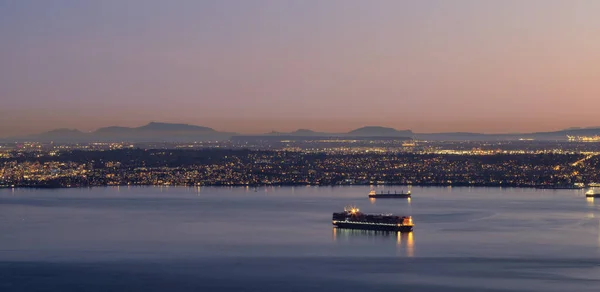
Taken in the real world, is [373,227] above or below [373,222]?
below

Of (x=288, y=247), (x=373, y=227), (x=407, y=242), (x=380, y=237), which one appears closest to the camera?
(x=288, y=247)

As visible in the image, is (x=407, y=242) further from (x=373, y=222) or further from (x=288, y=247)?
(x=373, y=222)

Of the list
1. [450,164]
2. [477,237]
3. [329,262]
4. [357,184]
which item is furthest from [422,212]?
[450,164]

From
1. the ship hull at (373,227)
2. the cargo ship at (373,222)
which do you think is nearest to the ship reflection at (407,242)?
the ship hull at (373,227)

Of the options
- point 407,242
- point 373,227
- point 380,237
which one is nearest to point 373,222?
point 373,227

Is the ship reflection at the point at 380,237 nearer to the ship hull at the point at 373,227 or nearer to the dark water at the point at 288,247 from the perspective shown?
the dark water at the point at 288,247

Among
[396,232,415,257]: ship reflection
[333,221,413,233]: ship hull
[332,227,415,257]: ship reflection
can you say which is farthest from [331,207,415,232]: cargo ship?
[396,232,415,257]: ship reflection
